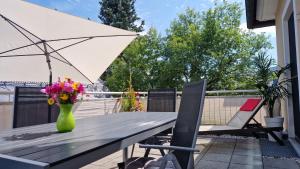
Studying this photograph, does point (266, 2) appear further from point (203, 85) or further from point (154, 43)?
point (154, 43)

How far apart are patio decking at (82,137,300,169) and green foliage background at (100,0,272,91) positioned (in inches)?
620

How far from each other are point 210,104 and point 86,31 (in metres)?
3.98

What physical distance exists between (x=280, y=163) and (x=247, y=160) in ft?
1.35

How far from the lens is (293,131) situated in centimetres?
452

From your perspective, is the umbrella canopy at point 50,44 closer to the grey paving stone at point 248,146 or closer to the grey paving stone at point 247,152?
the grey paving stone at point 247,152

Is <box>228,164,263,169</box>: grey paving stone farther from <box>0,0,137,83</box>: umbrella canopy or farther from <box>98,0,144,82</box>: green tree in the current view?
<box>98,0,144,82</box>: green tree

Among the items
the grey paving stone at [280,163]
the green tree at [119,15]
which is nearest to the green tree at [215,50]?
the green tree at [119,15]

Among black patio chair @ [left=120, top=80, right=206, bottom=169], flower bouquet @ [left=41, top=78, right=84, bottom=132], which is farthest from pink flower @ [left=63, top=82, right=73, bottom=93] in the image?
black patio chair @ [left=120, top=80, right=206, bottom=169]

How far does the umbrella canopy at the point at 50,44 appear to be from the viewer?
10.4 ft

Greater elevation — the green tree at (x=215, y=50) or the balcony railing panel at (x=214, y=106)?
the green tree at (x=215, y=50)

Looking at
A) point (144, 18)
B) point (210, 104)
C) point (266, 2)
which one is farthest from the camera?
point (144, 18)

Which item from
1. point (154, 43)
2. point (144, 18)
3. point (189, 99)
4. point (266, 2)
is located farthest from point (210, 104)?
point (144, 18)

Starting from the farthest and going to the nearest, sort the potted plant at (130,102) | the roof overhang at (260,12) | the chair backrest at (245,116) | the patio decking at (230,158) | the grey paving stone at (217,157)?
the potted plant at (130,102)
the roof overhang at (260,12)
the chair backrest at (245,116)
the grey paving stone at (217,157)
the patio decking at (230,158)

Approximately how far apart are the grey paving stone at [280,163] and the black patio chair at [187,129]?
1808mm
